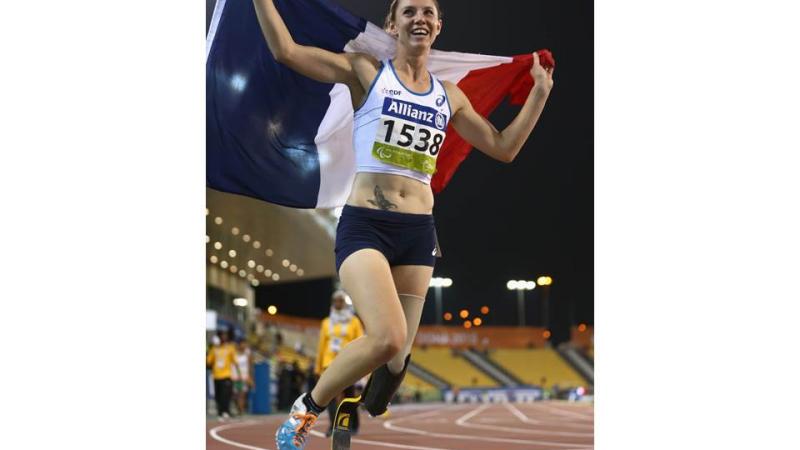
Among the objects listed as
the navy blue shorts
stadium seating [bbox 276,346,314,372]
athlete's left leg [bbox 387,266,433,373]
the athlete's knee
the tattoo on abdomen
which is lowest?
stadium seating [bbox 276,346,314,372]

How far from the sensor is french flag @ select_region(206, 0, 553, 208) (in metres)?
5.41

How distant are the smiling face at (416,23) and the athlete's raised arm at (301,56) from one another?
0.60ft

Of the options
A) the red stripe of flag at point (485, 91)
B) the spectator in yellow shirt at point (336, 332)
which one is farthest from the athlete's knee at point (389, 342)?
the spectator in yellow shirt at point (336, 332)

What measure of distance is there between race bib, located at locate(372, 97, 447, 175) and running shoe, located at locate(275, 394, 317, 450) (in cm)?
107

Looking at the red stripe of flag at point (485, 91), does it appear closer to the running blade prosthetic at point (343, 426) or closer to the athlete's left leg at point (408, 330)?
the athlete's left leg at point (408, 330)

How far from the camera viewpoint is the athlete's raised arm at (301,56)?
436cm

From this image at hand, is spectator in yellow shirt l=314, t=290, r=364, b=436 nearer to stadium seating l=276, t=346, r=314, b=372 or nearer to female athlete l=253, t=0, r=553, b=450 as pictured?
female athlete l=253, t=0, r=553, b=450

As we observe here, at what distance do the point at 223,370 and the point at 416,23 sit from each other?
8.73 metres

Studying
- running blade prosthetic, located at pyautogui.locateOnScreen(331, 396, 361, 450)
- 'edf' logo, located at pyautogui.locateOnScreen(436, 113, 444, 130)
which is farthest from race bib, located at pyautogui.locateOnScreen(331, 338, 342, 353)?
'edf' logo, located at pyautogui.locateOnScreen(436, 113, 444, 130)

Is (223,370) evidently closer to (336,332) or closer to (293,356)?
(336,332)

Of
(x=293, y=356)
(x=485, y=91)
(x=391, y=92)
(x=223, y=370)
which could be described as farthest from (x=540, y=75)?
(x=293, y=356)

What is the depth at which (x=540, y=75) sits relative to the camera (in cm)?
506
